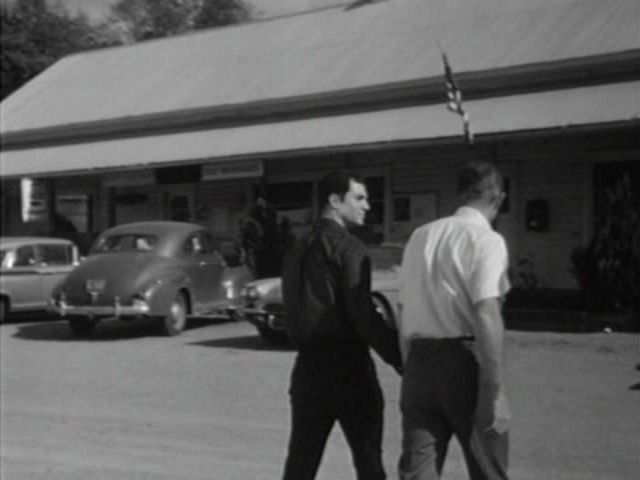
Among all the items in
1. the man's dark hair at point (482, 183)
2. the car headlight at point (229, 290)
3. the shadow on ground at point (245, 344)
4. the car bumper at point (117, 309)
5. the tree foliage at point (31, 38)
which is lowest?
the shadow on ground at point (245, 344)

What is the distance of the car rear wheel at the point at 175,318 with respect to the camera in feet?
63.2

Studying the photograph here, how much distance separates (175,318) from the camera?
19422 millimetres

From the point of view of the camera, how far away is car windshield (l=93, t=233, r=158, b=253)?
1995 cm

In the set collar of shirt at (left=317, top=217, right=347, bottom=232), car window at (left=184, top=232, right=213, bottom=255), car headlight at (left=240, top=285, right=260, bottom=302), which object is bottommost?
car headlight at (left=240, top=285, right=260, bottom=302)

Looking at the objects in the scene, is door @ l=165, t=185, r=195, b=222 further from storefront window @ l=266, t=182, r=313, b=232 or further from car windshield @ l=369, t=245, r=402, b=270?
car windshield @ l=369, t=245, r=402, b=270

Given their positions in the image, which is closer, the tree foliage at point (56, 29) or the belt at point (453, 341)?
the belt at point (453, 341)

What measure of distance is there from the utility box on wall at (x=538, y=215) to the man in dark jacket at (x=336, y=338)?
57.8ft

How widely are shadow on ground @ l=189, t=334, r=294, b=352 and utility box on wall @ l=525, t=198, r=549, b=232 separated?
6.57m

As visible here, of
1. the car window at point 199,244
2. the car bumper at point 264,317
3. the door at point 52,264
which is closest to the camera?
the car bumper at point 264,317

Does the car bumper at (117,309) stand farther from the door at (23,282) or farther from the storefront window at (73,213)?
the storefront window at (73,213)

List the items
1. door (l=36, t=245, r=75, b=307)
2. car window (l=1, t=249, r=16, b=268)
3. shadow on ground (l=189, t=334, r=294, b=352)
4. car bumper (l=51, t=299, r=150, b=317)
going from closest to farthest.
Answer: shadow on ground (l=189, t=334, r=294, b=352) → car bumper (l=51, t=299, r=150, b=317) → car window (l=1, t=249, r=16, b=268) → door (l=36, t=245, r=75, b=307)

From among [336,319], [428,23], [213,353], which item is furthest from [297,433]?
[428,23]

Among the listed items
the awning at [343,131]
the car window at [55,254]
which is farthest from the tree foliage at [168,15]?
the car window at [55,254]

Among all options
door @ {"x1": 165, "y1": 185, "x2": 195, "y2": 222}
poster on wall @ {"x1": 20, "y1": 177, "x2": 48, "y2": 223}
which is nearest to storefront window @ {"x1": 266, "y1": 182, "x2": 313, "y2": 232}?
door @ {"x1": 165, "y1": 185, "x2": 195, "y2": 222}
